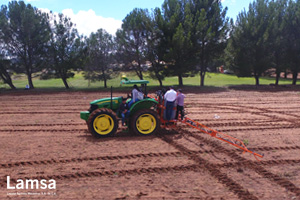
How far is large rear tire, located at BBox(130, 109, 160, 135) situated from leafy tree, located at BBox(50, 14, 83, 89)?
2039 cm

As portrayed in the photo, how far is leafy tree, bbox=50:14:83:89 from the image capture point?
26.4 metres

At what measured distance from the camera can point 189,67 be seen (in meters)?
25.8

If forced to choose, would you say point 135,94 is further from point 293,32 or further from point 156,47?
point 293,32

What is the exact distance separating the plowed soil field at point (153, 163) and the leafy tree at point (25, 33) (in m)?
18.4

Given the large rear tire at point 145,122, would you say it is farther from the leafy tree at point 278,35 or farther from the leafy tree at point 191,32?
the leafy tree at point 278,35

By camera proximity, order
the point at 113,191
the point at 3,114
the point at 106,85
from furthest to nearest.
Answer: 1. the point at 106,85
2. the point at 3,114
3. the point at 113,191

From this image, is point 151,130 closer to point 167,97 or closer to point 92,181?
point 167,97

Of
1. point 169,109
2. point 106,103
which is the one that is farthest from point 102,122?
point 169,109

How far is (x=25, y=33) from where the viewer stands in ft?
83.0

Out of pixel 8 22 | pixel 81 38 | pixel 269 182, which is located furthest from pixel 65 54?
pixel 269 182

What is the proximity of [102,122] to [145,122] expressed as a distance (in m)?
1.40

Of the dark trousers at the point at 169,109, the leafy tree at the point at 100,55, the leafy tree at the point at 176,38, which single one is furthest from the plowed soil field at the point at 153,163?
the leafy tree at the point at 100,55

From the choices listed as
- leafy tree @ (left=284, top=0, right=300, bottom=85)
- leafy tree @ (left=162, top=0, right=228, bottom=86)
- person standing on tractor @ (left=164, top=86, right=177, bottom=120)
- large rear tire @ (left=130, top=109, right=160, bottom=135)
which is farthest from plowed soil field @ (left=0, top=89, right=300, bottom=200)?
leafy tree @ (left=284, top=0, right=300, bottom=85)

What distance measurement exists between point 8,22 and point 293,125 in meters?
26.3
